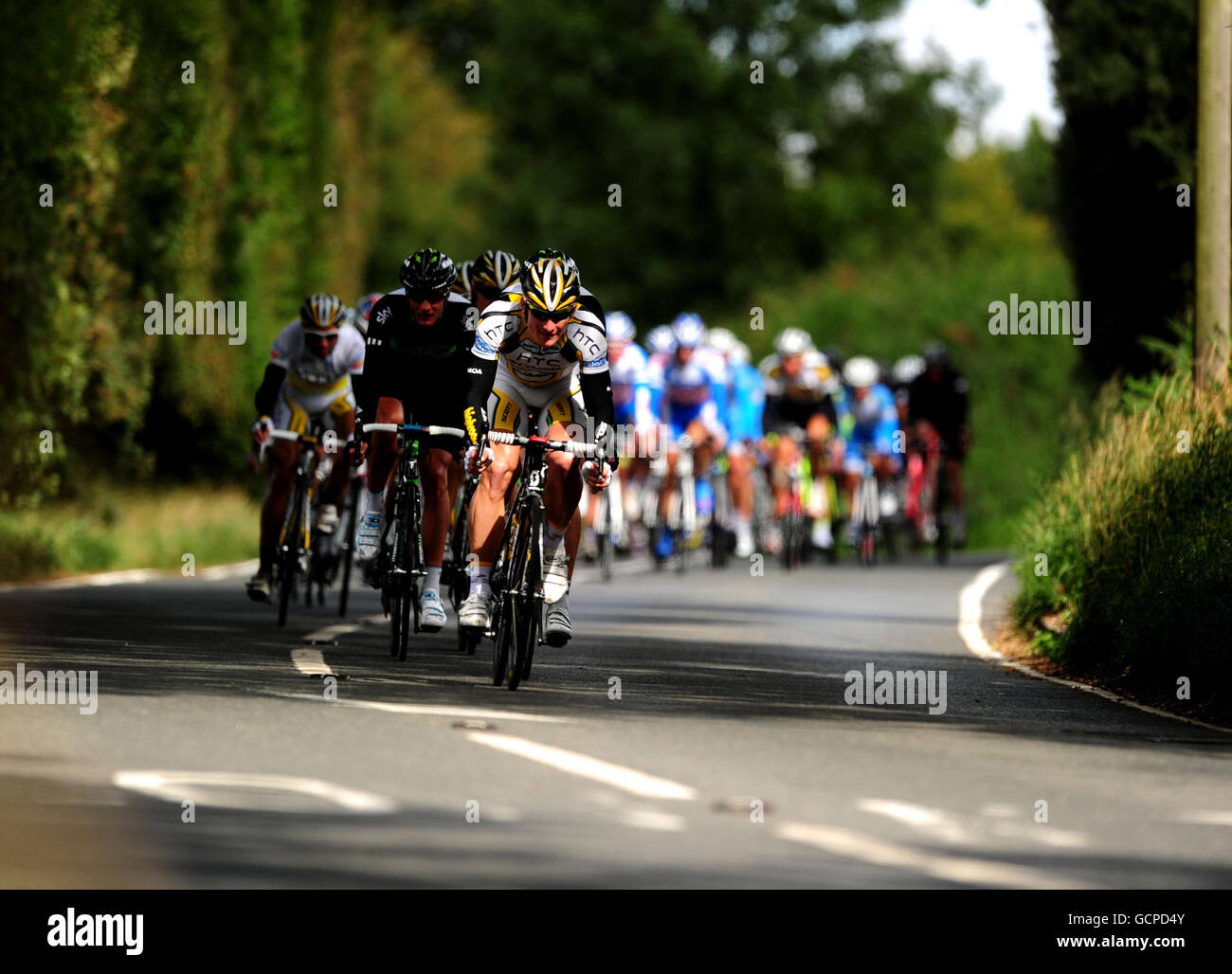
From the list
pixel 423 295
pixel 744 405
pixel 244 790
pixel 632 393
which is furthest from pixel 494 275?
pixel 744 405

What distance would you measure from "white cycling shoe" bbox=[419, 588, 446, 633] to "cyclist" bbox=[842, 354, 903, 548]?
533 inches

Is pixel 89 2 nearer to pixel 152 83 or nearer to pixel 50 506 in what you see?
pixel 152 83

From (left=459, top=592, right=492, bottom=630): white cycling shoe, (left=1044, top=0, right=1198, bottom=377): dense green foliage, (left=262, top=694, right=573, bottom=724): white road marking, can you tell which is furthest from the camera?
(left=1044, top=0, right=1198, bottom=377): dense green foliage

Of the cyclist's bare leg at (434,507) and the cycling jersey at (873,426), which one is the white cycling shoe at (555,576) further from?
the cycling jersey at (873,426)

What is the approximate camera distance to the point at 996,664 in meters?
15.4

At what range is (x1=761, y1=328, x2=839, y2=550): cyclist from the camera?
2703cm

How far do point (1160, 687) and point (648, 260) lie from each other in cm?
4682

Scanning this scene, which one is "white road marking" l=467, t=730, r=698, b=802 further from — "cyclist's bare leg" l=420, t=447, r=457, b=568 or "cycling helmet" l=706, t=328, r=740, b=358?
"cycling helmet" l=706, t=328, r=740, b=358

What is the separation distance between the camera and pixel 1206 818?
9180mm

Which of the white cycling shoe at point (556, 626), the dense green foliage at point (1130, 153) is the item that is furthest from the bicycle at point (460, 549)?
the dense green foliage at point (1130, 153)

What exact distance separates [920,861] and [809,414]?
62.9ft

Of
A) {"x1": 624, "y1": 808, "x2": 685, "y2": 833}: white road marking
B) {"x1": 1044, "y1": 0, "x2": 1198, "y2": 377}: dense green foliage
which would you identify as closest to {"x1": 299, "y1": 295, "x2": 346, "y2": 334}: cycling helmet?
{"x1": 1044, "y1": 0, "x2": 1198, "y2": 377}: dense green foliage

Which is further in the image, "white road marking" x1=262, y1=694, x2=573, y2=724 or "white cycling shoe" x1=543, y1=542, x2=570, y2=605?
"white cycling shoe" x1=543, y1=542, x2=570, y2=605

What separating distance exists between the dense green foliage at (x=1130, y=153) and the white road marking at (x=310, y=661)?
836cm
